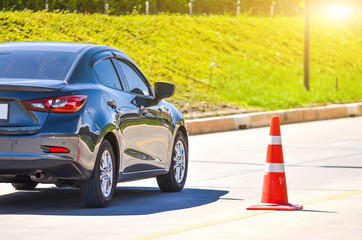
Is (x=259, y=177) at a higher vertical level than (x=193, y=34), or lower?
lower

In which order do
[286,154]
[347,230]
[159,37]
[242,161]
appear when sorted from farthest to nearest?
[159,37]
[286,154]
[242,161]
[347,230]

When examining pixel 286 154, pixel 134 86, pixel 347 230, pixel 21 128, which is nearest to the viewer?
pixel 347 230

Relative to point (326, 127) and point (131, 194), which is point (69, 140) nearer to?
point (131, 194)

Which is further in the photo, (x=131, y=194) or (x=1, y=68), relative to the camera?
(x=131, y=194)

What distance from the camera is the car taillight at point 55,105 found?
8.68 metres

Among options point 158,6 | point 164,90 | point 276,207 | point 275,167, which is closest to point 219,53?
point 158,6

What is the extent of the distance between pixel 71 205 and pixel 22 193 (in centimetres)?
134

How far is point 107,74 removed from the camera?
9750 millimetres

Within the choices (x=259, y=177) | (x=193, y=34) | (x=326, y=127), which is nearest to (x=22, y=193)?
(x=259, y=177)

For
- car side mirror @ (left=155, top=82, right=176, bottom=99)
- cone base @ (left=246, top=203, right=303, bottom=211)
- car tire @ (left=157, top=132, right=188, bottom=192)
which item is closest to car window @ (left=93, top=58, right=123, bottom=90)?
car side mirror @ (left=155, top=82, right=176, bottom=99)

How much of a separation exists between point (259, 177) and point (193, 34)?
1934 centimetres

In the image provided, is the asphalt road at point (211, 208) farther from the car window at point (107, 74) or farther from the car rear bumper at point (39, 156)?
the car window at point (107, 74)

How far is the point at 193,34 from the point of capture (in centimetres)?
3162

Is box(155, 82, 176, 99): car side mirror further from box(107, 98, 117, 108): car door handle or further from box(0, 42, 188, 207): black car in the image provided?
box(107, 98, 117, 108): car door handle
